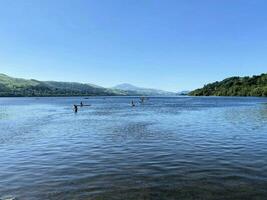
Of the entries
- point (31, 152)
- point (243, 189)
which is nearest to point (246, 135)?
point (243, 189)

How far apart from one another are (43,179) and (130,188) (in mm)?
6799

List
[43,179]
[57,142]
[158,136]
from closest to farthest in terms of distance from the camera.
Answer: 1. [43,179]
2. [57,142]
3. [158,136]

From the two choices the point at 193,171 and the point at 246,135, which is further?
the point at 246,135

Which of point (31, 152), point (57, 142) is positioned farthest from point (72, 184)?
point (57, 142)

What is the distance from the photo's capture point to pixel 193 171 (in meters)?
24.7

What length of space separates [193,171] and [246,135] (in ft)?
70.4

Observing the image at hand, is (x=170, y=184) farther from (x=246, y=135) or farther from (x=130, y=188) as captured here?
(x=246, y=135)

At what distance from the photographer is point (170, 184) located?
69.9 feet

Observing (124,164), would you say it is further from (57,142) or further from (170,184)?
(57,142)

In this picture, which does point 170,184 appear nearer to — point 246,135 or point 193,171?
point 193,171

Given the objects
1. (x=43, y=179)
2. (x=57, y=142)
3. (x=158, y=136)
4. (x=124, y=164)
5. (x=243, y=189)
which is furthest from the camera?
(x=158, y=136)

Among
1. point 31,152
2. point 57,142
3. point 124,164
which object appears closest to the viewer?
point 124,164

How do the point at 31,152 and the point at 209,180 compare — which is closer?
the point at 209,180

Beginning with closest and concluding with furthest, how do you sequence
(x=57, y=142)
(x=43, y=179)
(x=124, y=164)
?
1. (x=43, y=179)
2. (x=124, y=164)
3. (x=57, y=142)
